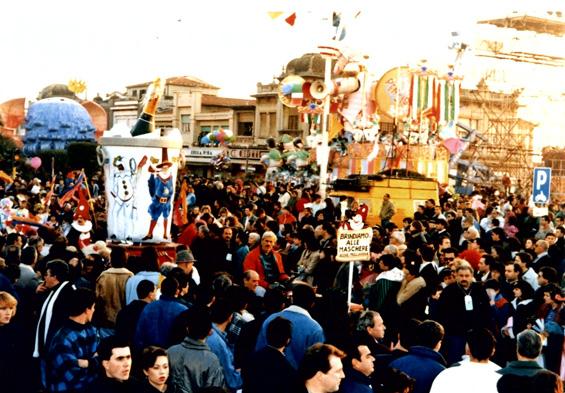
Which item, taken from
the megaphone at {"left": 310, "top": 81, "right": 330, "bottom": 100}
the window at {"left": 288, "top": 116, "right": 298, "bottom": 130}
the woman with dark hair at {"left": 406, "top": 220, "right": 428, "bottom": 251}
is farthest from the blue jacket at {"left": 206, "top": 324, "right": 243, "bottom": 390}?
the window at {"left": 288, "top": 116, "right": 298, "bottom": 130}

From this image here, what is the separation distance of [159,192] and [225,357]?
8.28m

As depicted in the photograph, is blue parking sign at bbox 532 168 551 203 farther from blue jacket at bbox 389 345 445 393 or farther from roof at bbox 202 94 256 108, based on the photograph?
roof at bbox 202 94 256 108

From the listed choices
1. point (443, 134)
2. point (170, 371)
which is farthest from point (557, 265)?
point (443, 134)

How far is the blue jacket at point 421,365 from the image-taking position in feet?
18.4

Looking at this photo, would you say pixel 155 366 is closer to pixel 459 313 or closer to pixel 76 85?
pixel 459 313

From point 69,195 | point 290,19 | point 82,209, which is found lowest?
point 82,209

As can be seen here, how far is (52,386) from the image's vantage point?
577cm

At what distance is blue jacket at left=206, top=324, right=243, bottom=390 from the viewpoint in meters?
6.04

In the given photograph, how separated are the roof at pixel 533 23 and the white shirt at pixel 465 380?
3539 cm

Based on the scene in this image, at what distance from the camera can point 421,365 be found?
5656mm

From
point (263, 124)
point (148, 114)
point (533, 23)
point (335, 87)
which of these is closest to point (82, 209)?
point (148, 114)

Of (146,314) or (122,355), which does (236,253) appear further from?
(122,355)

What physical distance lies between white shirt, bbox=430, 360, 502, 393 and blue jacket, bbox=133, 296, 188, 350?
7.52 ft

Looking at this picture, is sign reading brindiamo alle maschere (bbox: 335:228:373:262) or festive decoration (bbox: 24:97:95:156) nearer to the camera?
sign reading brindiamo alle maschere (bbox: 335:228:373:262)
